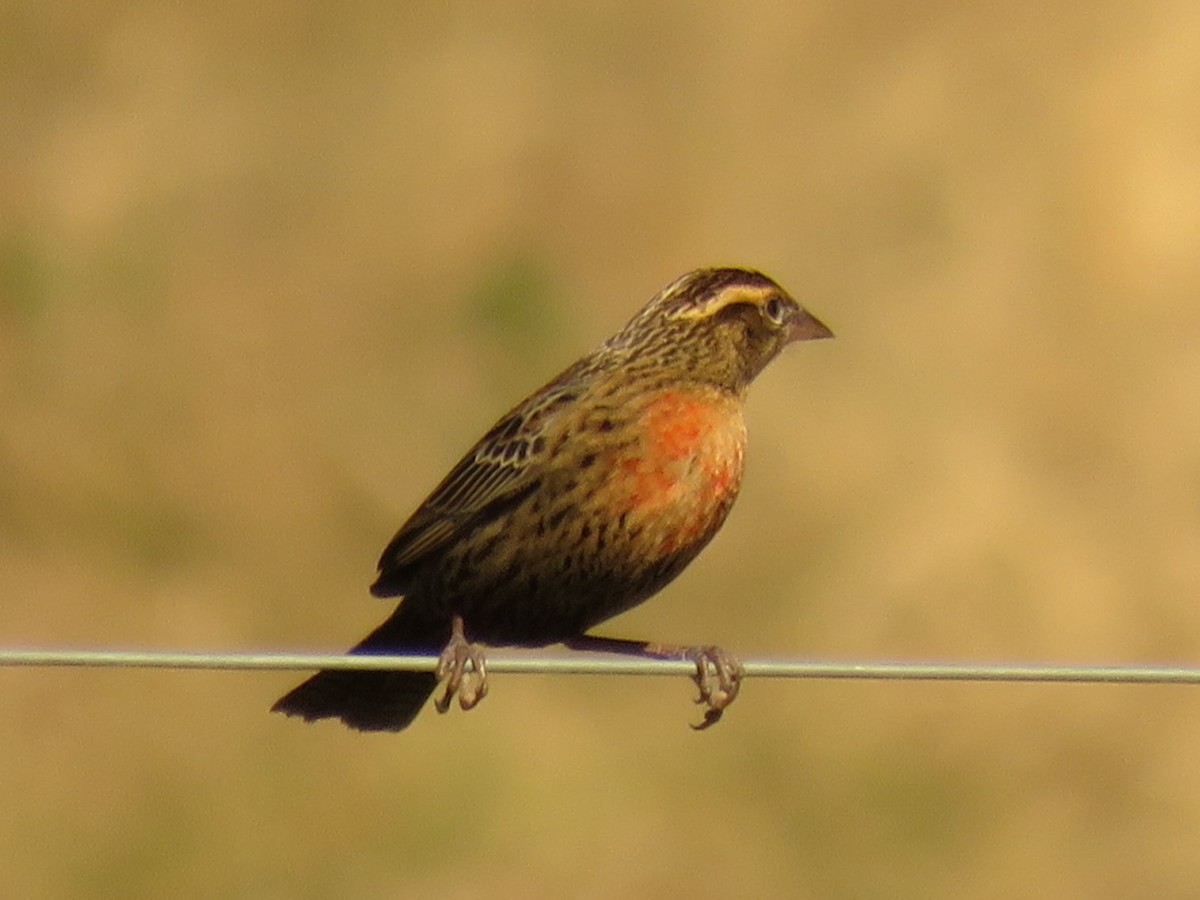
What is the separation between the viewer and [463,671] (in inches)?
347

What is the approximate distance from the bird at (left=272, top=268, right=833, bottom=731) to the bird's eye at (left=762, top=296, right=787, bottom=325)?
0.19 meters

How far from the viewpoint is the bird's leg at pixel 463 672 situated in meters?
8.74

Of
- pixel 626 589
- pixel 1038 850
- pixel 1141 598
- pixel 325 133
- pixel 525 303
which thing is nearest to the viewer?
pixel 626 589

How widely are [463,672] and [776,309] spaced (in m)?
1.83

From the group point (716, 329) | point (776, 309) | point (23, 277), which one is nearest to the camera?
point (716, 329)

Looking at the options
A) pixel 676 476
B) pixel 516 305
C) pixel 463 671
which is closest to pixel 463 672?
pixel 463 671

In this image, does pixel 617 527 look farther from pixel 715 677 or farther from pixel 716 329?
pixel 716 329

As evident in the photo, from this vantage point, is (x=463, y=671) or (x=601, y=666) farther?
(x=463, y=671)

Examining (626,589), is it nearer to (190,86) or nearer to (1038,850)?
(1038,850)

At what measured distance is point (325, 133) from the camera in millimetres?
18969

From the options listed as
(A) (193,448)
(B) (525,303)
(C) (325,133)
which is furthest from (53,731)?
(C) (325,133)

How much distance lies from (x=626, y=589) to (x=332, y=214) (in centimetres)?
967

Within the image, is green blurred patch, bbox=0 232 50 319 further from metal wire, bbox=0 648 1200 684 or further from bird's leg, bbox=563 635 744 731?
metal wire, bbox=0 648 1200 684

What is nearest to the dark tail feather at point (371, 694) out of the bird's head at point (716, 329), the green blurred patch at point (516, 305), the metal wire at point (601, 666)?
the bird's head at point (716, 329)
